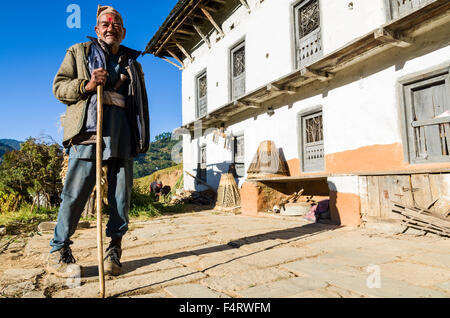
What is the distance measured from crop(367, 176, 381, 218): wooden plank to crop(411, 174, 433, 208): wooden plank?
0.50 meters

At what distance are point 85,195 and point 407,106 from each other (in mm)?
5745

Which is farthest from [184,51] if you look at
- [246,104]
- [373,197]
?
[373,197]

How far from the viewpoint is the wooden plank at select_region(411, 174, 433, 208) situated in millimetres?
4160

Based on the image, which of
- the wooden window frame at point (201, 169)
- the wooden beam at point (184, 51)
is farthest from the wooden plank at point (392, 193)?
the wooden beam at point (184, 51)

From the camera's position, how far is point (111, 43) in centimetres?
235

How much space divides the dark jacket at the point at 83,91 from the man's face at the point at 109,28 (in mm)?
106

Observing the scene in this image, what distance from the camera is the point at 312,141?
308 inches

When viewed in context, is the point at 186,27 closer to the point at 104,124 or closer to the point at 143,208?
the point at 143,208

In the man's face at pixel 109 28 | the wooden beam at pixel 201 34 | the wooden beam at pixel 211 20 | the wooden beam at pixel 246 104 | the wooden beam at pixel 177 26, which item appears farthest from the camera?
the wooden beam at pixel 201 34

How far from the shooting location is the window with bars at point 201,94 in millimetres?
12773

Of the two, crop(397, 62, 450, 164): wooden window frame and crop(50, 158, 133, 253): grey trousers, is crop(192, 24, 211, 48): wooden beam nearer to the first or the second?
crop(397, 62, 450, 164): wooden window frame

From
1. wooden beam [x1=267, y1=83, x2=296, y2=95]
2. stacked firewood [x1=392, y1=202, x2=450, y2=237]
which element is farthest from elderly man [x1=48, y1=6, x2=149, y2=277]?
wooden beam [x1=267, y1=83, x2=296, y2=95]

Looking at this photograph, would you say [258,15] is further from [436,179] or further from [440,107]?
[436,179]

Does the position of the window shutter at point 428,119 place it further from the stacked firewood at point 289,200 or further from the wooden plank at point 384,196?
the stacked firewood at point 289,200
